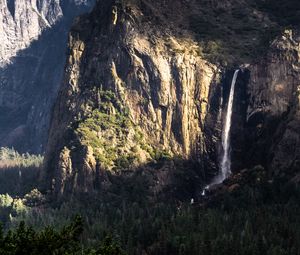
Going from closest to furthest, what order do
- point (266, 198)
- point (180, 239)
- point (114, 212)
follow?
point (180, 239) → point (266, 198) → point (114, 212)

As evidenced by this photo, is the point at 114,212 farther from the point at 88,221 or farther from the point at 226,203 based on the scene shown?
the point at 226,203

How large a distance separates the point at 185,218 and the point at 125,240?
19.4 meters

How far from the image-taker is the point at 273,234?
154 metres

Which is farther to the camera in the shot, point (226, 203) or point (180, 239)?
point (226, 203)

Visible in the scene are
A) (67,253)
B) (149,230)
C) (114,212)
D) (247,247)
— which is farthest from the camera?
(114,212)

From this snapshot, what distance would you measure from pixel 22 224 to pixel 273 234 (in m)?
110

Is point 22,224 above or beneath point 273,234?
above

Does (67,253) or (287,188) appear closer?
(67,253)

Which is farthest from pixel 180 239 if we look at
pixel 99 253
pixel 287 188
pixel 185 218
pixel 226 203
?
pixel 99 253

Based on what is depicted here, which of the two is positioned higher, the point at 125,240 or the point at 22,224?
the point at 22,224

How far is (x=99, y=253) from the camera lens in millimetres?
54250

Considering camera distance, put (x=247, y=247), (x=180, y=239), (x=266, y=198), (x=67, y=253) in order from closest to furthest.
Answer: (x=67, y=253), (x=247, y=247), (x=180, y=239), (x=266, y=198)

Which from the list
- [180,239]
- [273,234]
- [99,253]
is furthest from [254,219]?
[99,253]

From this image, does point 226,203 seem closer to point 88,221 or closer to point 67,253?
point 88,221
